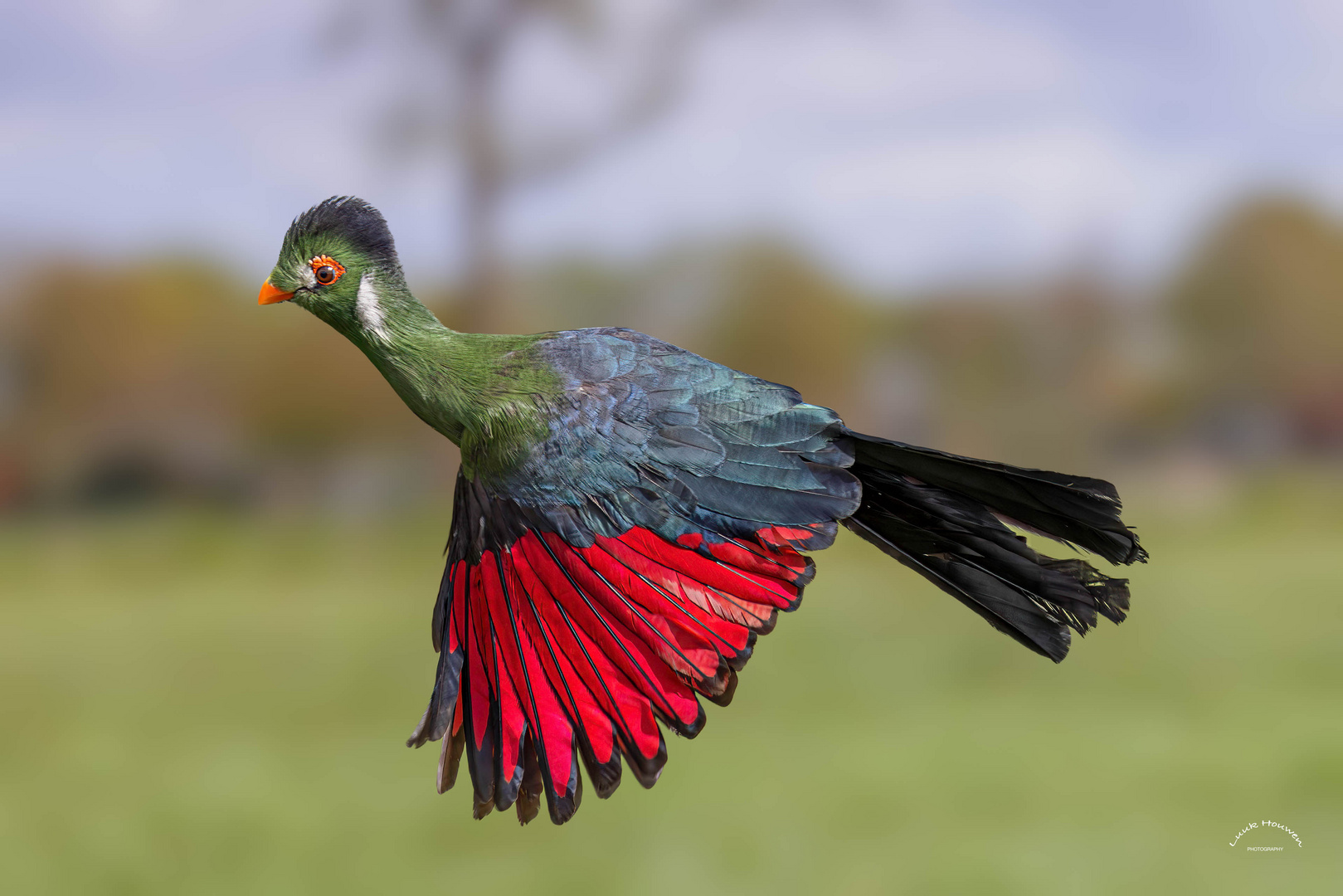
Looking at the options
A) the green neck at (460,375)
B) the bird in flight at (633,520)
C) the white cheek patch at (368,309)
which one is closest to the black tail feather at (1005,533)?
the bird in flight at (633,520)

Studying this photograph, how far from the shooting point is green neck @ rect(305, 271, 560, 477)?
3.30 ft

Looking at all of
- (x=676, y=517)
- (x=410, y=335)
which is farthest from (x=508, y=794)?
(x=410, y=335)

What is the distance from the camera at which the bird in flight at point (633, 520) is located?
99cm

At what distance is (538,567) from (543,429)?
6.3 inches

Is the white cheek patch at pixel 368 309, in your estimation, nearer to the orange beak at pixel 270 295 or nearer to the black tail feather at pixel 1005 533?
the orange beak at pixel 270 295

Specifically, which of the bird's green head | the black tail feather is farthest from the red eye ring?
the black tail feather

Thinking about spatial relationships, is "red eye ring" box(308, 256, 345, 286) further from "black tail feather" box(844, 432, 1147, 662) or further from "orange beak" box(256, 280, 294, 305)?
"black tail feather" box(844, 432, 1147, 662)

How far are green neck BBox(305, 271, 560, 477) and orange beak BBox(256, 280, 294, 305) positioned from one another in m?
0.02

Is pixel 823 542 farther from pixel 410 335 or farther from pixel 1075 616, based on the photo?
pixel 410 335

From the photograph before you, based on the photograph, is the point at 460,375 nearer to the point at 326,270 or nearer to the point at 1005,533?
the point at 326,270

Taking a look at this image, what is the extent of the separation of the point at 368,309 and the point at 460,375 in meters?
0.13

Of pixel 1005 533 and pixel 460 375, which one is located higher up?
pixel 1005 533

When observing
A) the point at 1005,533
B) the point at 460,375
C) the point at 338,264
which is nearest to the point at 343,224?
the point at 338,264

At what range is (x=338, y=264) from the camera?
1.03 metres
